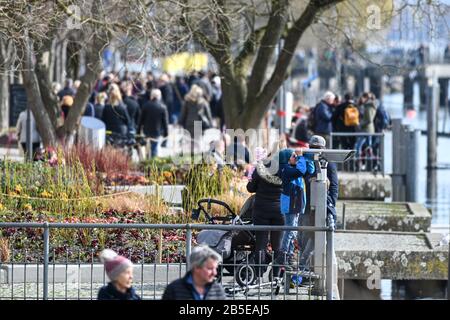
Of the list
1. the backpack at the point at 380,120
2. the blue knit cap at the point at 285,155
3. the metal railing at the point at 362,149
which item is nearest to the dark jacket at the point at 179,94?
the backpack at the point at 380,120

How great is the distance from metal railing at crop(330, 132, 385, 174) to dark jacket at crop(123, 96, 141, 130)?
4.66 m

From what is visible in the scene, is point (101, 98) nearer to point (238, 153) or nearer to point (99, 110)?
point (99, 110)

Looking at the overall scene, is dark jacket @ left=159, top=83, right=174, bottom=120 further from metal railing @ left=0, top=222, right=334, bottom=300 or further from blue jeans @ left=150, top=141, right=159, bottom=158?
metal railing @ left=0, top=222, right=334, bottom=300

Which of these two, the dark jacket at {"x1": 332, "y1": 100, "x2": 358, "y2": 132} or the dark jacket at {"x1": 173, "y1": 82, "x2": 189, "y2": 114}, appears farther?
the dark jacket at {"x1": 173, "y1": 82, "x2": 189, "y2": 114}

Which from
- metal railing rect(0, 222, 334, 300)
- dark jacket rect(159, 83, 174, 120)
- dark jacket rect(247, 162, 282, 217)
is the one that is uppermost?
dark jacket rect(159, 83, 174, 120)

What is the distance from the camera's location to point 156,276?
610 inches

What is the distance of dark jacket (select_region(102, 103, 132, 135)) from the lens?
2894 centimetres

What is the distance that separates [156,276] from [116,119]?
1369 cm

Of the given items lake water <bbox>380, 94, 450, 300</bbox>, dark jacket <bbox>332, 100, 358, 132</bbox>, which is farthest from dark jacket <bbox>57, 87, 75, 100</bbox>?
lake water <bbox>380, 94, 450, 300</bbox>

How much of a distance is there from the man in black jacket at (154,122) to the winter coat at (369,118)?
414 centimetres

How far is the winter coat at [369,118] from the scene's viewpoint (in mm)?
29677

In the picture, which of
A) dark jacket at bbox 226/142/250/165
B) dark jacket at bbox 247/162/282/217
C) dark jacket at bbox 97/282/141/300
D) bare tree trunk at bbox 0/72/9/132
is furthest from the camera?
bare tree trunk at bbox 0/72/9/132

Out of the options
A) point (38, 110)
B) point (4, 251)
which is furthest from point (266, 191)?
point (38, 110)

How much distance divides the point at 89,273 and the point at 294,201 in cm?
241
